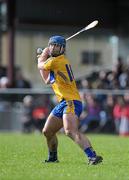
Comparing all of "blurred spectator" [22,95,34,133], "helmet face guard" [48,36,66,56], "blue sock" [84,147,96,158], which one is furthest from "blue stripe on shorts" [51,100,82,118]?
"blurred spectator" [22,95,34,133]

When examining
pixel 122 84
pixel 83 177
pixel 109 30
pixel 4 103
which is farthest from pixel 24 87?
pixel 83 177

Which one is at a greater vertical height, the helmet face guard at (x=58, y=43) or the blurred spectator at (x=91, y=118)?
the helmet face guard at (x=58, y=43)

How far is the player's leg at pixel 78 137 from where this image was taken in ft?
36.2

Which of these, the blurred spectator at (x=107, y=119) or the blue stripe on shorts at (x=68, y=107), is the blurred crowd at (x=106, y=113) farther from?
the blue stripe on shorts at (x=68, y=107)

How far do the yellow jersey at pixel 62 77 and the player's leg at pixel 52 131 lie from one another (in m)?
Result: 0.39

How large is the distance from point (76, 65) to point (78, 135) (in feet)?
67.8

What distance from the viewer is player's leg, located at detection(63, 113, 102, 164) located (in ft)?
36.2

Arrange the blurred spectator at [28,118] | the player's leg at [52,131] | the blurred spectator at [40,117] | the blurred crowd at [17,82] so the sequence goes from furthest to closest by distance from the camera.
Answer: the blurred crowd at [17,82], the blurred spectator at [28,118], the blurred spectator at [40,117], the player's leg at [52,131]

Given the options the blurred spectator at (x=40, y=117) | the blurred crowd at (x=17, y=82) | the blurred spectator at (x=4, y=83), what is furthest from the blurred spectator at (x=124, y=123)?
the blurred spectator at (x=4, y=83)

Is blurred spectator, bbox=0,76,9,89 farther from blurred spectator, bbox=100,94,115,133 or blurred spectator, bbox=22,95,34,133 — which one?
blurred spectator, bbox=100,94,115,133

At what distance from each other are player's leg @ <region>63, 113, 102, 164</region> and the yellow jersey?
329 mm

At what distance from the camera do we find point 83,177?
9.66 metres

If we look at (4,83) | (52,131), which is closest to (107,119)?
(4,83)

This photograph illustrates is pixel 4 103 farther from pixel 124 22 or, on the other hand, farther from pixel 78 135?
pixel 78 135
